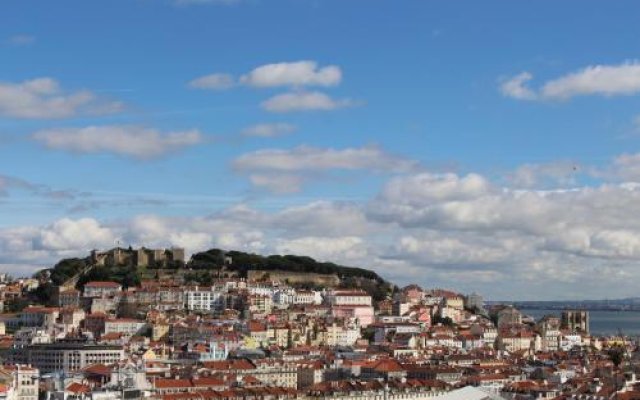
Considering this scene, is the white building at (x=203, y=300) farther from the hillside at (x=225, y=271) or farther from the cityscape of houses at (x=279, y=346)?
the hillside at (x=225, y=271)

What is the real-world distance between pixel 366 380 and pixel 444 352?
14016 mm

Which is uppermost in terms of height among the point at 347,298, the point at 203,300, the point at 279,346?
the point at 347,298

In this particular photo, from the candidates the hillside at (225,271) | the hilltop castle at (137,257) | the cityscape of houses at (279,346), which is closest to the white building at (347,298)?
the cityscape of houses at (279,346)

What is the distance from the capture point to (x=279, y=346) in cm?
7244

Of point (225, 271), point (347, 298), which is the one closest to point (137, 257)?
point (225, 271)

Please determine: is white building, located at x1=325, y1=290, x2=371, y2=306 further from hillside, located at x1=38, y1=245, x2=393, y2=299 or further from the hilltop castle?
the hilltop castle

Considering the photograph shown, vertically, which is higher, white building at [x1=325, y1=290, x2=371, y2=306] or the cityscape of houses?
white building at [x1=325, y1=290, x2=371, y2=306]

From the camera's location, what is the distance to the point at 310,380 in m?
59.6

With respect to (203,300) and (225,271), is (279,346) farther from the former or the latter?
(225,271)

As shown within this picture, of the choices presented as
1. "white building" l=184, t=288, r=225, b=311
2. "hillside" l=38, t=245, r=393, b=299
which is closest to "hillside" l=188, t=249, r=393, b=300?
"hillside" l=38, t=245, r=393, b=299

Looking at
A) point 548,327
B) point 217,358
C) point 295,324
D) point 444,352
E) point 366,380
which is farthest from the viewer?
point 548,327

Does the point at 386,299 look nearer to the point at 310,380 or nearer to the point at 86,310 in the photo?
the point at 86,310

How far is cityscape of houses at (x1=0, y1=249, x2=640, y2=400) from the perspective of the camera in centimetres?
5209

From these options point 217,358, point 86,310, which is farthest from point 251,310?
point 217,358
